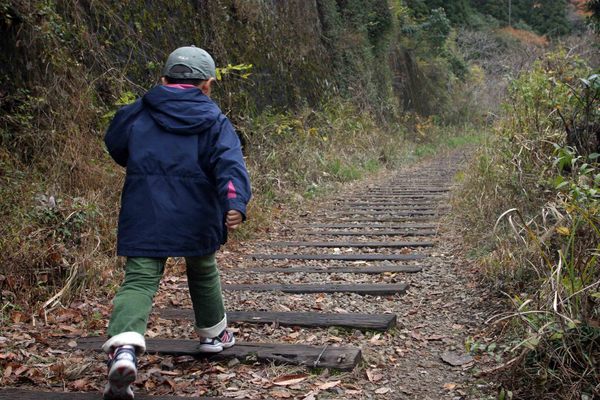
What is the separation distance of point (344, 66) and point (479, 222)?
35.7 feet

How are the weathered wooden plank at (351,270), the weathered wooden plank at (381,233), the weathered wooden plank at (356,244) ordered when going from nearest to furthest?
the weathered wooden plank at (351,270)
the weathered wooden plank at (356,244)
the weathered wooden plank at (381,233)

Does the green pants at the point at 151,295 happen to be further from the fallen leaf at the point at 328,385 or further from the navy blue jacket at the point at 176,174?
the fallen leaf at the point at 328,385

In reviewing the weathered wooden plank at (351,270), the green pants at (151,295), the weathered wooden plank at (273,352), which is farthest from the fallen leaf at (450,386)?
the weathered wooden plank at (351,270)

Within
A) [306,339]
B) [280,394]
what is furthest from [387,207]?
[280,394]

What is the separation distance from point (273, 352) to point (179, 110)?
→ 1.27 meters

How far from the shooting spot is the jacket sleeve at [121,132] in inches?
123

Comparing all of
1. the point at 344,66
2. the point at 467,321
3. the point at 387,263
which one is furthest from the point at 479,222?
the point at 344,66

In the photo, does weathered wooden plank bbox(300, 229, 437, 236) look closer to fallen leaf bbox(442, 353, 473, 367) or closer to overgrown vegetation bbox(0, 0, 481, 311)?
overgrown vegetation bbox(0, 0, 481, 311)

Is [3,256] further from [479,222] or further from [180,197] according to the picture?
[479,222]

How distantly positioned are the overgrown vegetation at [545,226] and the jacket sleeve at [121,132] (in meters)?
1.87

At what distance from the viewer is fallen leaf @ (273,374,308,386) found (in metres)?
2.97

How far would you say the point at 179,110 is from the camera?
3.08 meters

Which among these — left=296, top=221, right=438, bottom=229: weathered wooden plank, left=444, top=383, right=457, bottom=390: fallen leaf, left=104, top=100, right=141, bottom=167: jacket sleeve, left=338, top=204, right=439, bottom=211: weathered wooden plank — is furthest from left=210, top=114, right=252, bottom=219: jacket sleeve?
left=338, top=204, right=439, bottom=211: weathered wooden plank

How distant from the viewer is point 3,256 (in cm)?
418
